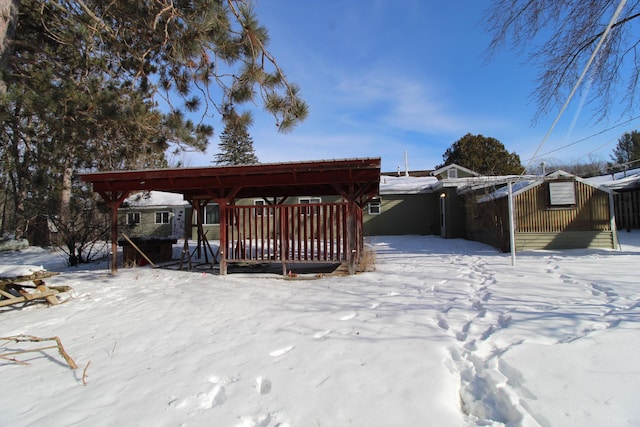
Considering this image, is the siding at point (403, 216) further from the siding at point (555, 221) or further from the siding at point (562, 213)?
the siding at point (562, 213)

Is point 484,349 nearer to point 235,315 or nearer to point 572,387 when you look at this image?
point 572,387

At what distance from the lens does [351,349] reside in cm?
355

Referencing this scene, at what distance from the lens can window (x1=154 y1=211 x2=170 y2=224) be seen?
22219 mm

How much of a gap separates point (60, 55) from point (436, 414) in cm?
874

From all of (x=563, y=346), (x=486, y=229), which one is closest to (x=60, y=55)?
(x=563, y=346)

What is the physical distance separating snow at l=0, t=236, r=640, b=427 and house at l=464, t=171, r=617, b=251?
4.92 metres

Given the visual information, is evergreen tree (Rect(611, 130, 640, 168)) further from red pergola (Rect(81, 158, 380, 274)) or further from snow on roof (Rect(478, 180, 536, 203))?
red pergola (Rect(81, 158, 380, 274))

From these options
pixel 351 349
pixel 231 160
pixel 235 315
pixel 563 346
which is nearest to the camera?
pixel 563 346

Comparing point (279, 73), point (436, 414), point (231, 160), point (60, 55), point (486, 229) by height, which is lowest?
point (436, 414)

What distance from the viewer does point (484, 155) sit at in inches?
1303

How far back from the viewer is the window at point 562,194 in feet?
36.6

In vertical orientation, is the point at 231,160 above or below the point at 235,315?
above

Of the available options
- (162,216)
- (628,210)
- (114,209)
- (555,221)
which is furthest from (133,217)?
(628,210)

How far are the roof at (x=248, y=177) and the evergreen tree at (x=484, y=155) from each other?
27.6 metres
